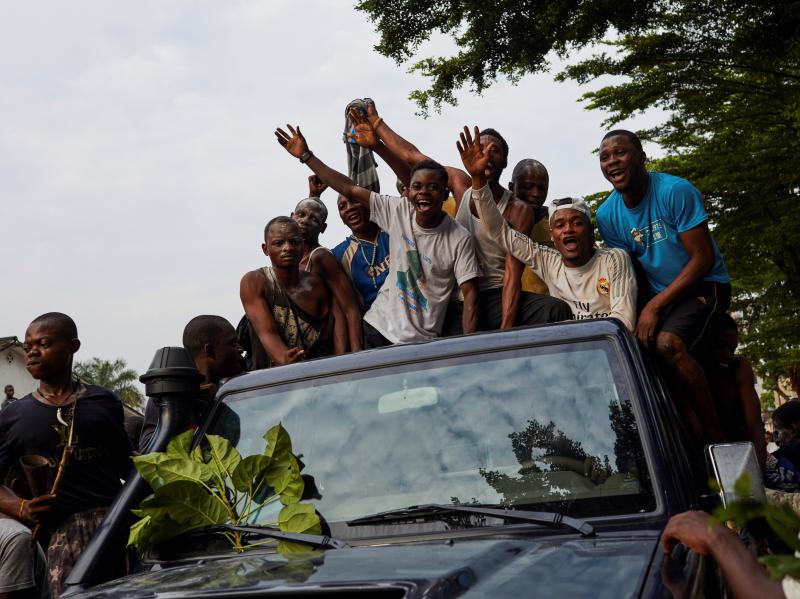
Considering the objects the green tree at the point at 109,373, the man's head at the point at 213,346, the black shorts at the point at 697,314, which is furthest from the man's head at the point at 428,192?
the green tree at the point at 109,373

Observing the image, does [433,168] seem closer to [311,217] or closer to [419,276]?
[419,276]

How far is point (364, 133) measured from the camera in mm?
6551

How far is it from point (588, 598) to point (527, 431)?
3.11ft

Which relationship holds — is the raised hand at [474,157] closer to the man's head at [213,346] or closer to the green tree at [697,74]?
the man's head at [213,346]

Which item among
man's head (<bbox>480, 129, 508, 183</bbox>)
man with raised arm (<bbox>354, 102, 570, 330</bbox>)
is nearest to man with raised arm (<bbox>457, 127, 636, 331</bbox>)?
man with raised arm (<bbox>354, 102, 570, 330</bbox>)

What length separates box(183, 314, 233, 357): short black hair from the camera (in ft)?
18.0

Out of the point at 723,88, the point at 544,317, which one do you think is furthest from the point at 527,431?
the point at 723,88

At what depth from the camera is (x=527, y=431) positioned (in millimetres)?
2893

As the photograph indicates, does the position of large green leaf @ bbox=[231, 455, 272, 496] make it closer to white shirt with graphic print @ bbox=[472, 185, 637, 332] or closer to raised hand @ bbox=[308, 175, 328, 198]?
white shirt with graphic print @ bbox=[472, 185, 637, 332]

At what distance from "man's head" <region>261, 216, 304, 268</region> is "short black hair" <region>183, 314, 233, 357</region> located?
0.46m

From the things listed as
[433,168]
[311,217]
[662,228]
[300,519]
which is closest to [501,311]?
[433,168]

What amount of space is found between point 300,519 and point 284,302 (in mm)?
2919

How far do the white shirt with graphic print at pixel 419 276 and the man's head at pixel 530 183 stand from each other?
44.3 inches

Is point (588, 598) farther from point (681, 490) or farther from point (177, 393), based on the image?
point (177, 393)
